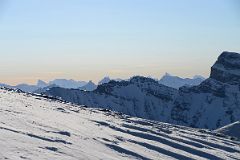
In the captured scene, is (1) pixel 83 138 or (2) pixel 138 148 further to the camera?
(2) pixel 138 148

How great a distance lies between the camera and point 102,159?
29312 millimetres

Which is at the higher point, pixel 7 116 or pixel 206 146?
pixel 7 116

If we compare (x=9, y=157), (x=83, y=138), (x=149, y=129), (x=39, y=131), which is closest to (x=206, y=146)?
(x=149, y=129)

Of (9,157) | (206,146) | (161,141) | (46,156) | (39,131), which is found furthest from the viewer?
(206,146)

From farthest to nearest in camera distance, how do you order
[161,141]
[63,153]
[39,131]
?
[161,141]
[39,131]
[63,153]

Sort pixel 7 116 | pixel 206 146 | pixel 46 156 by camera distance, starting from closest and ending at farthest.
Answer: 1. pixel 46 156
2. pixel 7 116
3. pixel 206 146

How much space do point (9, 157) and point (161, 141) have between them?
24.1 metres

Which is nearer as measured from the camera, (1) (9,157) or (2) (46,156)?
(1) (9,157)

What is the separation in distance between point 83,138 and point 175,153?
856 centimetres

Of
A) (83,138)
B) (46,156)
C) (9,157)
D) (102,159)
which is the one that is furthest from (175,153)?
(9,157)

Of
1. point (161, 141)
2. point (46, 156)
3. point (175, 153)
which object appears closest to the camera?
point (46, 156)

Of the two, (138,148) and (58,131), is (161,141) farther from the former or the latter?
(58,131)

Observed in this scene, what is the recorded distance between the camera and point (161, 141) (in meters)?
45.4

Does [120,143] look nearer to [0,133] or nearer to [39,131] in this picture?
[39,131]
